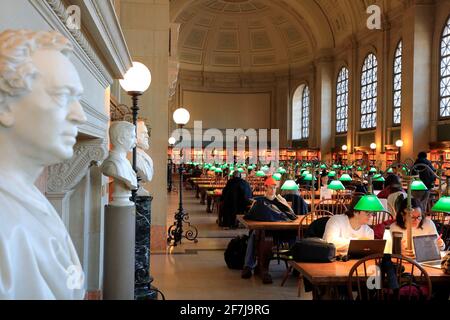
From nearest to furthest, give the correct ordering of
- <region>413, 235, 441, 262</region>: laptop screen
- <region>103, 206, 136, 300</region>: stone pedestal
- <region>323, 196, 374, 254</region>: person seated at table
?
<region>103, 206, 136, 300</region>: stone pedestal < <region>413, 235, 441, 262</region>: laptop screen < <region>323, 196, 374, 254</region>: person seated at table

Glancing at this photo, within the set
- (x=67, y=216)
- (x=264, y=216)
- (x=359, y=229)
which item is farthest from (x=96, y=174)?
(x=264, y=216)

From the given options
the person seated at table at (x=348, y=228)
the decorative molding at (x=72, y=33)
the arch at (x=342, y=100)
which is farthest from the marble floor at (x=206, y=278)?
the arch at (x=342, y=100)

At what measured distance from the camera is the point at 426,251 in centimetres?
437

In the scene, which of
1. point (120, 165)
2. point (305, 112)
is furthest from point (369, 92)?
point (120, 165)

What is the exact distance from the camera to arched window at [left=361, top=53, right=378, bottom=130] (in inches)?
942

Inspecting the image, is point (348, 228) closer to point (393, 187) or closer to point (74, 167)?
point (74, 167)

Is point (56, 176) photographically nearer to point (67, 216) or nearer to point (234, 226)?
point (67, 216)

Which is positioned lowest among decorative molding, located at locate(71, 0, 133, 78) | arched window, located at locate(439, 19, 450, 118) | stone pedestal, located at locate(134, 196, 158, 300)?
stone pedestal, located at locate(134, 196, 158, 300)

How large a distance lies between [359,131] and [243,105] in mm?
12680

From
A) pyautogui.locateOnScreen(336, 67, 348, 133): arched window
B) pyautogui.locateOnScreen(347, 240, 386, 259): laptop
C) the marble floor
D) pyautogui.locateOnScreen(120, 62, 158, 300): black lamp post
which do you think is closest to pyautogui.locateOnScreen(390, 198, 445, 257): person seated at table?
pyautogui.locateOnScreen(347, 240, 386, 259): laptop

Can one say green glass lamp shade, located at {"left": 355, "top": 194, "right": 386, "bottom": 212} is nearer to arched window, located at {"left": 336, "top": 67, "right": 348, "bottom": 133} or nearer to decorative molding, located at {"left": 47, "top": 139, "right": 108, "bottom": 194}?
decorative molding, located at {"left": 47, "top": 139, "right": 108, "bottom": 194}

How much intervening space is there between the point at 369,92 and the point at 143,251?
70.3 ft
